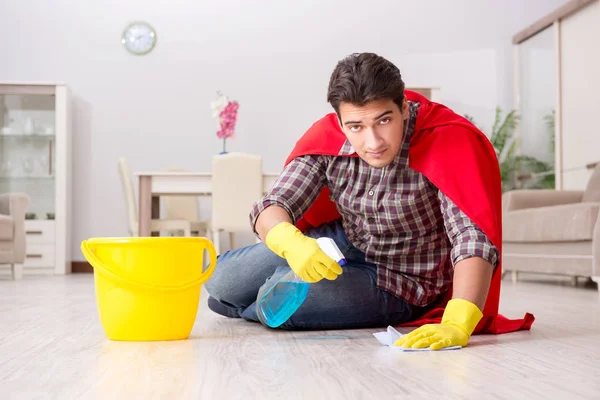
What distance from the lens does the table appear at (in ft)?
15.5

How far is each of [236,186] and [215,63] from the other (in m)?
1.95

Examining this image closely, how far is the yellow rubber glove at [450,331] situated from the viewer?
1.54 m

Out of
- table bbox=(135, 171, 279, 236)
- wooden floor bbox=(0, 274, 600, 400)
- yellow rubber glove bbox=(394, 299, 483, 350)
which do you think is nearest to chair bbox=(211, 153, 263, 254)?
table bbox=(135, 171, 279, 236)

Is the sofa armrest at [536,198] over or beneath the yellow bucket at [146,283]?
over

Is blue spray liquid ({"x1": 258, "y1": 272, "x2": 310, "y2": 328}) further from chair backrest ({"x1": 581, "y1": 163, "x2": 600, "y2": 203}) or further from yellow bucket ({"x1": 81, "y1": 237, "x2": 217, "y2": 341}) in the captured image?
chair backrest ({"x1": 581, "y1": 163, "x2": 600, "y2": 203})

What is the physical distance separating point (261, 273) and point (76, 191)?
14.1 ft

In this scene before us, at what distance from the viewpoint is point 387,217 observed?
1.84m

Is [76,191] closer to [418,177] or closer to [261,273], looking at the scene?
[261,273]

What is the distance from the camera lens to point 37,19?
6.14 metres

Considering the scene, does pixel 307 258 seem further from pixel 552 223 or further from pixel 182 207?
pixel 182 207

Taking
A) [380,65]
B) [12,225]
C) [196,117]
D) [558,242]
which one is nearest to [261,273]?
[380,65]

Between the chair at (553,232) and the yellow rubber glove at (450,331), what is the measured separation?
87.1 inches

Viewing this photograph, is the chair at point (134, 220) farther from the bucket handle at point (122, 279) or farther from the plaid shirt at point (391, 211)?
the bucket handle at point (122, 279)

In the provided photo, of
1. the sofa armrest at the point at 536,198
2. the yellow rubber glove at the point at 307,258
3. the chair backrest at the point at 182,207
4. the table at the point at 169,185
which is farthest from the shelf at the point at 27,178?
the yellow rubber glove at the point at 307,258
